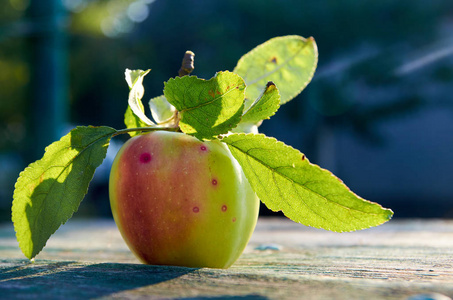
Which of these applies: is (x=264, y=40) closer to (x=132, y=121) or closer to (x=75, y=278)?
(x=132, y=121)

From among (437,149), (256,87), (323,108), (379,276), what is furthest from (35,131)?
(437,149)

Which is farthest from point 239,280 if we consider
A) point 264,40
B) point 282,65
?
point 264,40

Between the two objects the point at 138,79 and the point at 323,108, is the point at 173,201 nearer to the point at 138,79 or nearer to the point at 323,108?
the point at 138,79

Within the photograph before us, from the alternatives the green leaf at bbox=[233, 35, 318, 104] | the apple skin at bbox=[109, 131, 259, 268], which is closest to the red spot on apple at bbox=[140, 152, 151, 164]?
the apple skin at bbox=[109, 131, 259, 268]

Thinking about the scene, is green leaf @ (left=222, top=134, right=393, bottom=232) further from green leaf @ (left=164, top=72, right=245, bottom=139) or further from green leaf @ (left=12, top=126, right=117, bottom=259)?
green leaf @ (left=12, top=126, right=117, bottom=259)

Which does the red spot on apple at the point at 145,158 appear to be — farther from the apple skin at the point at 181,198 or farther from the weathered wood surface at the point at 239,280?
the weathered wood surface at the point at 239,280
